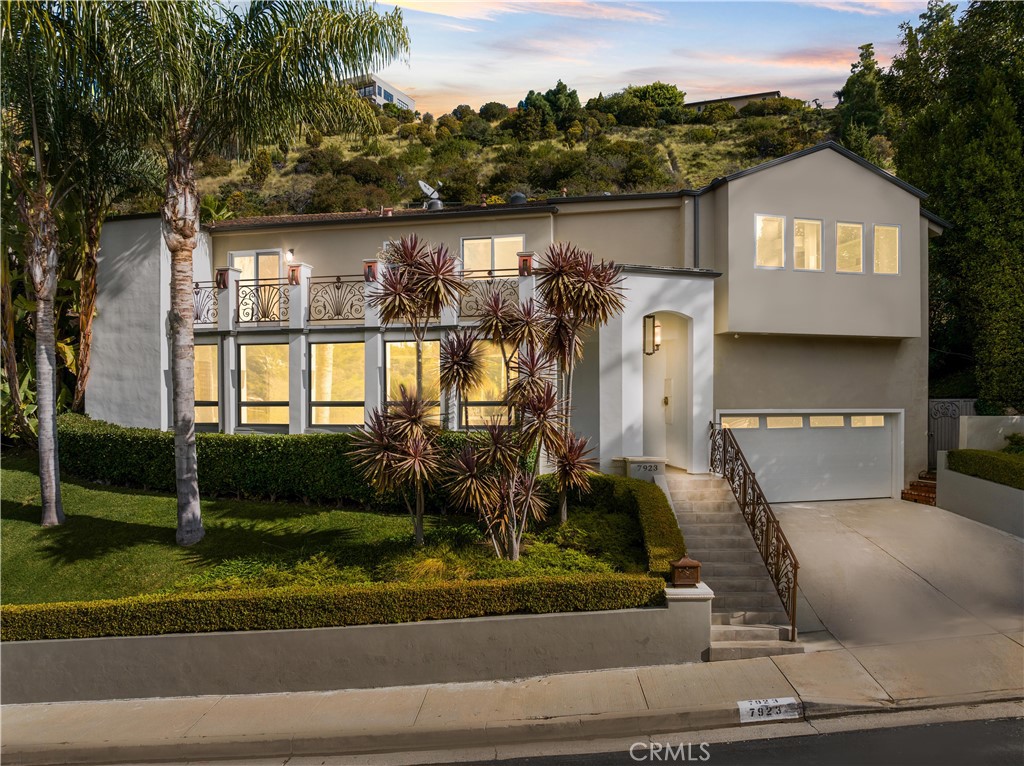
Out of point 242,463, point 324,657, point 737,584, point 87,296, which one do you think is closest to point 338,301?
point 242,463

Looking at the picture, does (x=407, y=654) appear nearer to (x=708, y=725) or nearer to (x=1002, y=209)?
(x=708, y=725)

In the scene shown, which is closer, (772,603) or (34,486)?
(772,603)

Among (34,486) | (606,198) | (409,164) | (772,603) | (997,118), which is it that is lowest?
(772,603)

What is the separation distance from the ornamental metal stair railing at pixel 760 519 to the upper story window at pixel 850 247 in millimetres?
4682

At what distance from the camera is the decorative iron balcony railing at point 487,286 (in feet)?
46.1

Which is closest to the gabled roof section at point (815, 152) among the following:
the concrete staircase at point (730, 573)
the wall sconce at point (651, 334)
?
the wall sconce at point (651, 334)

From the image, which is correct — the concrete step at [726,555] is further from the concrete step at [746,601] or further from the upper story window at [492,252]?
the upper story window at [492,252]

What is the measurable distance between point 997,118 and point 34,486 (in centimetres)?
2364

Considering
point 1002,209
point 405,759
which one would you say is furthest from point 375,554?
point 1002,209

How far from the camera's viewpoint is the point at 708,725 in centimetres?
686

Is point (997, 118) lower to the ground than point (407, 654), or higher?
higher

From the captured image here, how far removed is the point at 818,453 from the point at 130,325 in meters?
16.4

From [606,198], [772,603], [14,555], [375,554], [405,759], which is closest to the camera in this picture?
[405,759]

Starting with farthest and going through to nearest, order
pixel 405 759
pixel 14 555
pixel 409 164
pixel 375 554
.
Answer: pixel 409 164 < pixel 14 555 < pixel 375 554 < pixel 405 759
